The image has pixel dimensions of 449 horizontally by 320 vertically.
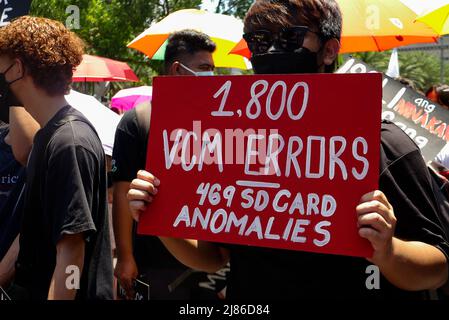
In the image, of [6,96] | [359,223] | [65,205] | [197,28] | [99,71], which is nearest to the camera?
[359,223]

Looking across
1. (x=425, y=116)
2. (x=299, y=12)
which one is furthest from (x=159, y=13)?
(x=299, y=12)

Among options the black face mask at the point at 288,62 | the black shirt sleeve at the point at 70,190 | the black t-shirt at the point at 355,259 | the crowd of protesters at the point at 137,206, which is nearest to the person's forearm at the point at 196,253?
the crowd of protesters at the point at 137,206

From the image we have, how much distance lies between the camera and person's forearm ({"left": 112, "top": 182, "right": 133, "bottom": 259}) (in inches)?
148

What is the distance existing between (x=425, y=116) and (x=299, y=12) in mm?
1787

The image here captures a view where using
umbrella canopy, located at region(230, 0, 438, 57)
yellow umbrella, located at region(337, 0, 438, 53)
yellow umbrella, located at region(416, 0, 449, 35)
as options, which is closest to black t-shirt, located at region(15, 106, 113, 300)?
umbrella canopy, located at region(230, 0, 438, 57)

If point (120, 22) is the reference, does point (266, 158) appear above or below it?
above

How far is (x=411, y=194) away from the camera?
1950 mm

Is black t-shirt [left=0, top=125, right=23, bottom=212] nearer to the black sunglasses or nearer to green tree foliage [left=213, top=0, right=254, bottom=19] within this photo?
the black sunglasses

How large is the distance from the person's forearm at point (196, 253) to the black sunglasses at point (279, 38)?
27.1 inches

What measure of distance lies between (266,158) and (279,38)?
1.25 feet

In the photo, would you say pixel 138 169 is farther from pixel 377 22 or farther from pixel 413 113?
pixel 377 22

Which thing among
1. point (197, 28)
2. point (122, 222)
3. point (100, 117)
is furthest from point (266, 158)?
point (197, 28)

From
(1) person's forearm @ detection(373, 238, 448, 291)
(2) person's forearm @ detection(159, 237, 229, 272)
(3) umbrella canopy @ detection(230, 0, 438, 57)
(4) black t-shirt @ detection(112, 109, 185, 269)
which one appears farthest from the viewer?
(3) umbrella canopy @ detection(230, 0, 438, 57)

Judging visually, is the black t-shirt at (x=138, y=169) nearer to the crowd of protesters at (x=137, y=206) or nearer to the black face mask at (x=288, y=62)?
the crowd of protesters at (x=137, y=206)
